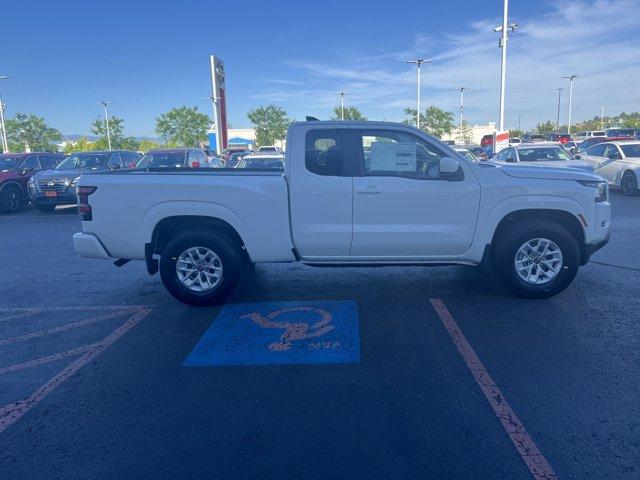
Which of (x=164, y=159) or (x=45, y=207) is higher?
(x=164, y=159)

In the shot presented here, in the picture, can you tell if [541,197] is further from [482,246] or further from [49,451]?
[49,451]

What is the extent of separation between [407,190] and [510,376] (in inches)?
90.4

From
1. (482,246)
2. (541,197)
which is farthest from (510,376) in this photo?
(541,197)

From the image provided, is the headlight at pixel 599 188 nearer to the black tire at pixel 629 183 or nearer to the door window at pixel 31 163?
the black tire at pixel 629 183

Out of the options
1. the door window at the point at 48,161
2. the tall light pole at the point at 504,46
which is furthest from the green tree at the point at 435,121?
the door window at the point at 48,161

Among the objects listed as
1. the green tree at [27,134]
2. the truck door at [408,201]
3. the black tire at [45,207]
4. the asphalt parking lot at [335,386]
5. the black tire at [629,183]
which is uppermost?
the green tree at [27,134]

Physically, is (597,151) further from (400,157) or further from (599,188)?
(400,157)

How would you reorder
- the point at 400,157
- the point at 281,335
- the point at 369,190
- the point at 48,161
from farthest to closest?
the point at 48,161 → the point at 400,157 → the point at 369,190 → the point at 281,335

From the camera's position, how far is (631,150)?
52.6 ft

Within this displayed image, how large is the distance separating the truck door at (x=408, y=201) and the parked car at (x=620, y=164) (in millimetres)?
12184

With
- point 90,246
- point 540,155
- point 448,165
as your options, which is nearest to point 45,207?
point 90,246

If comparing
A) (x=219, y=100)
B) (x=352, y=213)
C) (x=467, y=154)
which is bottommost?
(x=352, y=213)

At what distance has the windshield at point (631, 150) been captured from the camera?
15907mm

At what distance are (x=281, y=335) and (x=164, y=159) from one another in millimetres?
12789
